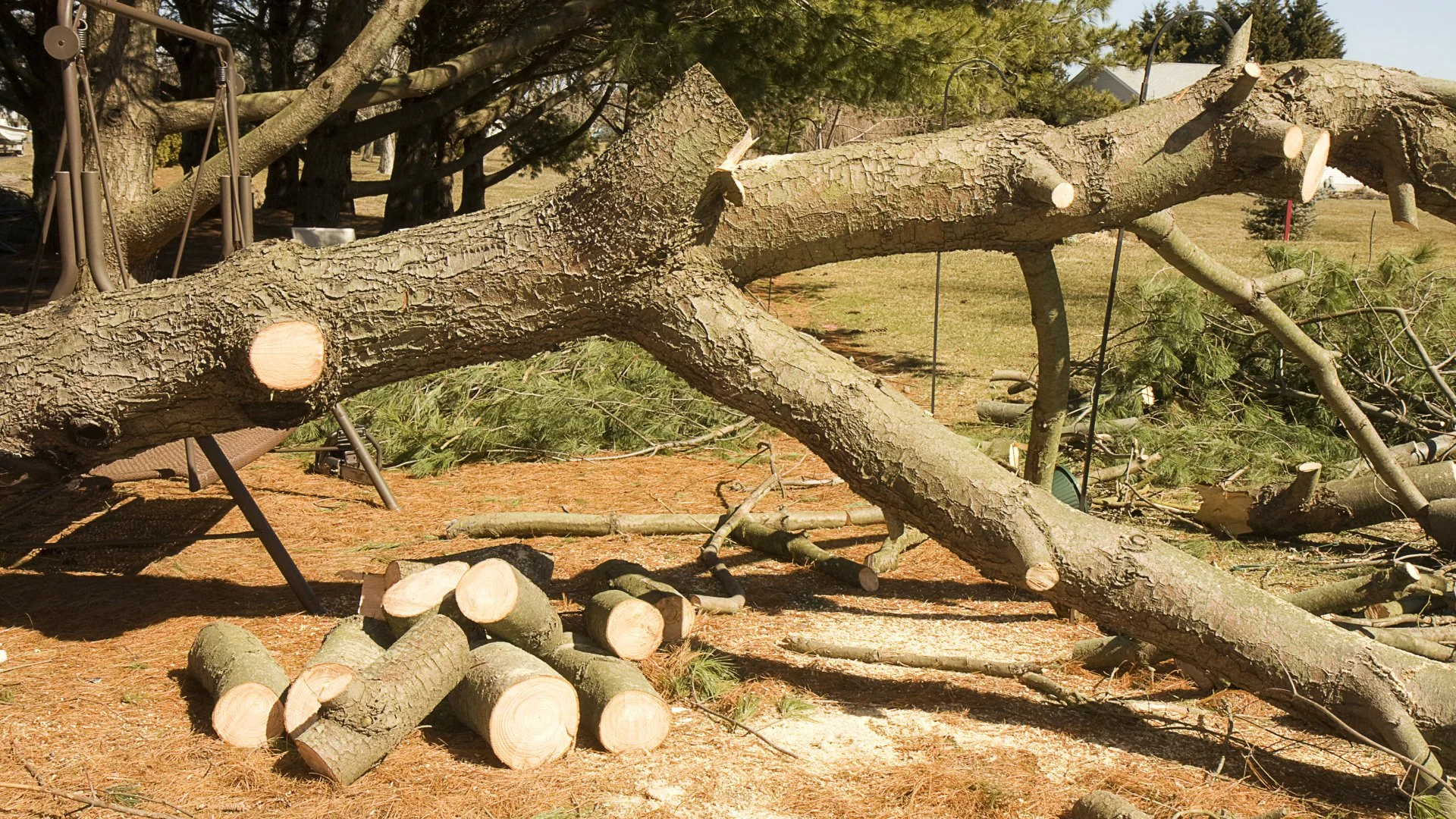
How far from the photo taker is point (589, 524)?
16.6 feet

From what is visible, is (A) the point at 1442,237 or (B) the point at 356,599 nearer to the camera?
(B) the point at 356,599

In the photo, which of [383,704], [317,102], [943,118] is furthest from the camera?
[943,118]

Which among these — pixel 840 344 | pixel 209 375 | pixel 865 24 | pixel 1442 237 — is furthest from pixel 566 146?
pixel 1442 237

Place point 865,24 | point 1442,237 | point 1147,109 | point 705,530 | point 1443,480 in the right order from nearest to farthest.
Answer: point 1147,109, point 1443,480, point 705,530, point 865,24, point 1442,237

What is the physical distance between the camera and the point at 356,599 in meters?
4.28

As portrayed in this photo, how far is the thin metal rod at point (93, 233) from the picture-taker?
3689 millimetres

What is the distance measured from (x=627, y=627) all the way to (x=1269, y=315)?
2.50 m

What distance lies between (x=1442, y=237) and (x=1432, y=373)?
54.5 feet

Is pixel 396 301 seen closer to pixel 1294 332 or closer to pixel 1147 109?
pixel 1147 109

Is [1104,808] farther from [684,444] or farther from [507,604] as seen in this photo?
[684,444]

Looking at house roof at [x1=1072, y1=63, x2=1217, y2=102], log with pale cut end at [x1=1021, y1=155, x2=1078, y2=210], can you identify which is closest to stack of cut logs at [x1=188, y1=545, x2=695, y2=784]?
log with pale cut end at [x1=1021, y1=155, x2=1078, y2=210]

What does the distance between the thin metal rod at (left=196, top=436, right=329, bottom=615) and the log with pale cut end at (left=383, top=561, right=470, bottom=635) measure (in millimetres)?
861

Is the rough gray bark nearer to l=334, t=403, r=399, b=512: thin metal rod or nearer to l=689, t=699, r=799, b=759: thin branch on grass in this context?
l=689, t=699, r=799, b=759: thin branch on grass

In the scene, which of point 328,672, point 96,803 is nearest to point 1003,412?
point 328,672
